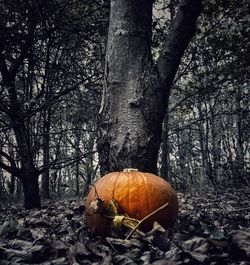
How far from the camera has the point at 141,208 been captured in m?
2.77

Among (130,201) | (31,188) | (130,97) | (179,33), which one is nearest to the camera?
(130,201)

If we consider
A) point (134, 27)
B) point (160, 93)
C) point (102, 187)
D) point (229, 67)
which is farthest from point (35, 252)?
point (229, 67)

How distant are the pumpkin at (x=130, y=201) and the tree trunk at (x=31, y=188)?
12.7 feet

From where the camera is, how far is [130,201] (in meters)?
2.77

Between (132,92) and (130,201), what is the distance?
1.27 metres

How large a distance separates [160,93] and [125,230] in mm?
1714

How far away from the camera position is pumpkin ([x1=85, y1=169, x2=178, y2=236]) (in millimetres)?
2674

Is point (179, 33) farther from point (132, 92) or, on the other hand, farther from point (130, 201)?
point (130, 201)

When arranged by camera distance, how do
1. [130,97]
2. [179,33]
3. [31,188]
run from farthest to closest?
[31,188] → [179,33] → [130,97]

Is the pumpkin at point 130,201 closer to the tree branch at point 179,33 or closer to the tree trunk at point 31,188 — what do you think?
the tree branch at point 179,33

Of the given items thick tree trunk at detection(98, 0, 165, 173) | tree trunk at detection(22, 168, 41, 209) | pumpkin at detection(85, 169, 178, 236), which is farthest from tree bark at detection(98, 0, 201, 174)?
tree trunk at detection(22, 168, 41, 209)

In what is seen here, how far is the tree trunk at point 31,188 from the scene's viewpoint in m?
6.57

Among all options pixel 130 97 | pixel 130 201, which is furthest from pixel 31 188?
pixel 130 201

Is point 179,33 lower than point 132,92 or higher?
higher
